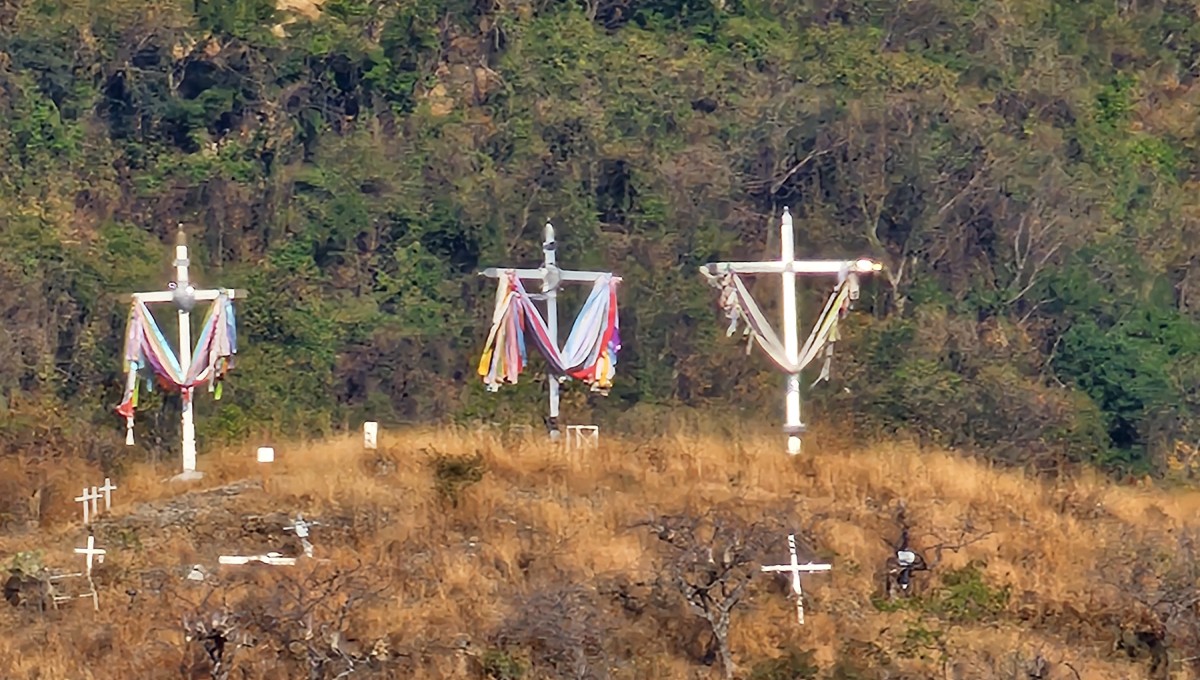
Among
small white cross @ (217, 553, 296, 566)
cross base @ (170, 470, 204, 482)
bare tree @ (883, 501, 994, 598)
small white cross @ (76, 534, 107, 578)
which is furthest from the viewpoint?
cross base @ (170, 470, 204, 482)

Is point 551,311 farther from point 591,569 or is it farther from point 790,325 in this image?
point 591,569

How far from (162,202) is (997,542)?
60.1 feet

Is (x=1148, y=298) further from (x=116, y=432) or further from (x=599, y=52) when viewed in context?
(x=116, y=432)

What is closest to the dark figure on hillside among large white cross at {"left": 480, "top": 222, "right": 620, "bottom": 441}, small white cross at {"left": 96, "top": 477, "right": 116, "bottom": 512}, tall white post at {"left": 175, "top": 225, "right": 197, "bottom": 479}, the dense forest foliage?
large white cross at {"left": 480, "top": 222, "right": 620, "bottom": 441}

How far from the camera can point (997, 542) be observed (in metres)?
20.1

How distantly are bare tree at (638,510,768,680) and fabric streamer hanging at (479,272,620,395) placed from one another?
3.55 meters

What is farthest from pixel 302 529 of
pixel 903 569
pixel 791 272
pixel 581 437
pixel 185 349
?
pixel 791 272

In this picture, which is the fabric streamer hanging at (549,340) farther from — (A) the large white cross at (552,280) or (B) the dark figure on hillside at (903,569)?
(B) the dark figure on hillside at (903,569)

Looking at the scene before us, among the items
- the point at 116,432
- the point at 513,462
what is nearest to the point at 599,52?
the point at 116,432

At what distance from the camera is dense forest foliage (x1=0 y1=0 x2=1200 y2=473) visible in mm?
30891

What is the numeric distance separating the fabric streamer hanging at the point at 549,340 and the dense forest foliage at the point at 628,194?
5.01m

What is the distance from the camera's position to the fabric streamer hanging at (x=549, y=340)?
22.3 meters

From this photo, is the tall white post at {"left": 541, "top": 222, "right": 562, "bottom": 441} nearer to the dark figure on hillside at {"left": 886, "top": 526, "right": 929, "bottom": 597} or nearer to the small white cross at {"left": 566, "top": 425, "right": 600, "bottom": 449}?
the small white cross at {"left": 566, "top": 425, "right": 600, "bottom": 449}

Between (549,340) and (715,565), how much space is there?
4.80 m
